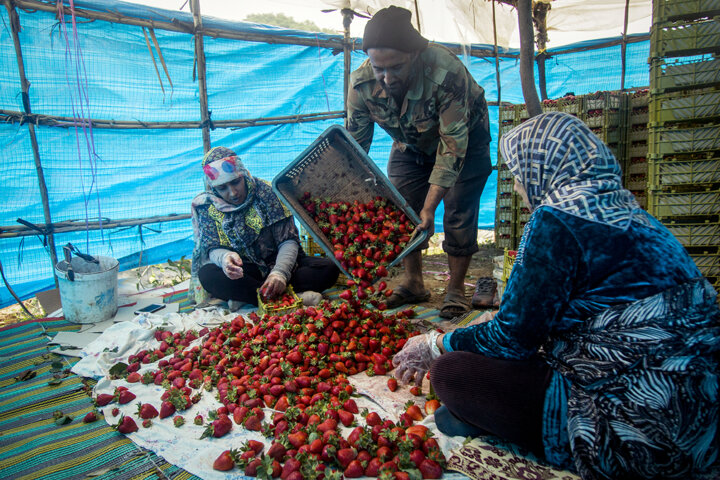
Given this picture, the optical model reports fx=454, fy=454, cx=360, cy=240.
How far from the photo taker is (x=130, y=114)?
14.8 ft

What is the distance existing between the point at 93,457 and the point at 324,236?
5.93ft

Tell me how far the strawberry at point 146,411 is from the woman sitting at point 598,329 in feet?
5.34

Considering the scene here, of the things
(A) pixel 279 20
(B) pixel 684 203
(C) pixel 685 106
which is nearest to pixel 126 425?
(B) pixel 684 203

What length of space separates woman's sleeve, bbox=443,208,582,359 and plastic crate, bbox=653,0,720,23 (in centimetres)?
300

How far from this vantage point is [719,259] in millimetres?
3525

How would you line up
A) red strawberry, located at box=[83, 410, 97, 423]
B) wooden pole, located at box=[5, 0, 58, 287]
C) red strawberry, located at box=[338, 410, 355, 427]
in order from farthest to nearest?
wooden pole, located at box=[5, 0, 58, 287] → red strawberry, located at box=[83, 410, 97, 423] → red strawberry, located at box=[338, 410, 355, 427]

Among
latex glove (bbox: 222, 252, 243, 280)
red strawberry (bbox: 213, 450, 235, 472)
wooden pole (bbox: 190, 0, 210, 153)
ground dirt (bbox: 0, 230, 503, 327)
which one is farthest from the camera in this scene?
wooden pole (bbox: 190, 0, 210, 153)

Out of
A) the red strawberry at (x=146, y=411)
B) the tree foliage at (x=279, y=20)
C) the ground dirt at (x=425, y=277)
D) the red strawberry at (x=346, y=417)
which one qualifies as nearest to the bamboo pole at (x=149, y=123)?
the ground dirt at (x=425, y=277)

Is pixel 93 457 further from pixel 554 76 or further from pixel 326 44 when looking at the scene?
pixel 554 76

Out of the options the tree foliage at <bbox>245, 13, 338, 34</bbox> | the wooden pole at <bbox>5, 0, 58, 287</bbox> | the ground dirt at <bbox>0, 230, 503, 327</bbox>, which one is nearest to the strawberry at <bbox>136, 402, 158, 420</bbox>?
the ground dirt at <bbox>0, 230, 503, 327</bbox>

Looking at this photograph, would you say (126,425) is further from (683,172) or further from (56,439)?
(683,172)

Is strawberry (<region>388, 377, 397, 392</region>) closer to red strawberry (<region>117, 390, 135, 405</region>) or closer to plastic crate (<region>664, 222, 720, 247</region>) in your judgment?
red strawberry (<region>117, 390, 135, 405</region>)

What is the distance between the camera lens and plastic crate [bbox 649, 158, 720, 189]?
11.2 feet

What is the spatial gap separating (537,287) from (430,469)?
0.81 meters
